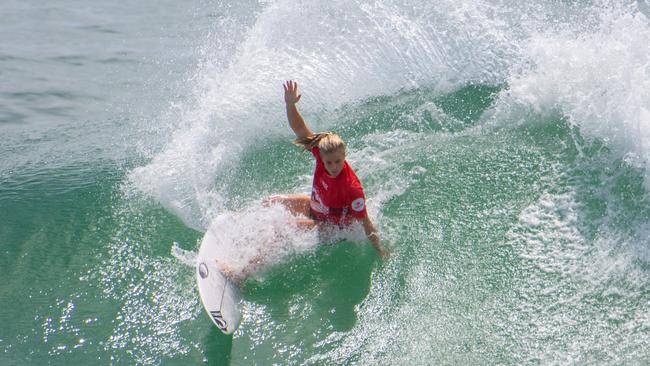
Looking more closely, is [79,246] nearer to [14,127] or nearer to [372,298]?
[372,298]

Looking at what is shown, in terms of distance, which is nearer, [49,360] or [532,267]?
[49,360]

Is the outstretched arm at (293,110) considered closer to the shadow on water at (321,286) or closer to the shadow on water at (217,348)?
the shadow on water at (321,286)

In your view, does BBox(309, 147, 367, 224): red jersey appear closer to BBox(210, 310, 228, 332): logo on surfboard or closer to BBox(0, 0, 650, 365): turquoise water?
BBox(0, 0, 650, 365): turquoise water

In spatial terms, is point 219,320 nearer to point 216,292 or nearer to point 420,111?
point 216,292

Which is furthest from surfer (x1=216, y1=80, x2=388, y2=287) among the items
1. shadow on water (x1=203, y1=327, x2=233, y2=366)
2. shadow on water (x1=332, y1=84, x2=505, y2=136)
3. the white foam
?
the white foam

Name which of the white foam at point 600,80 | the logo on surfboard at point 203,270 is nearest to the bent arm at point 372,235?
the logo on surfboard at point 203,270

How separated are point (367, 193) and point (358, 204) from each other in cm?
94

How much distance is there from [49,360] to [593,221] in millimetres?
4054

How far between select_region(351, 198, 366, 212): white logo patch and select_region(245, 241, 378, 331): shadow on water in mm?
383

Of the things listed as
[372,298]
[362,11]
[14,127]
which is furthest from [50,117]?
[372,298]

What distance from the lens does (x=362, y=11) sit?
312 inches

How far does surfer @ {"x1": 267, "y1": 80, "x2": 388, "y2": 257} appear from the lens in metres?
4.74

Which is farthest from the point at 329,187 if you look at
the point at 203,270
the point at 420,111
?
the point at 420,111

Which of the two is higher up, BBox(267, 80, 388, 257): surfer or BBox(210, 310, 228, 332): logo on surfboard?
BBox(267, 80, 388, 257): surfer
